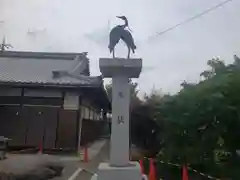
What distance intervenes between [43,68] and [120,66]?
43.7ft

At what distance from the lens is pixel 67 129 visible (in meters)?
16.4

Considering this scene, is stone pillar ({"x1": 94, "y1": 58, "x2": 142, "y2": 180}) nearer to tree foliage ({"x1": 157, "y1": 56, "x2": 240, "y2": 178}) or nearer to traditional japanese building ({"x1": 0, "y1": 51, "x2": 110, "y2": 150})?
tree foliage ({"x1": 157, "y1": 56, "x2": 240, "y2": 178})

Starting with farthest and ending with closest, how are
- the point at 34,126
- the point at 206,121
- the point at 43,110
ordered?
the point at 43,110 < the point at 34,126 < the point at 206,121

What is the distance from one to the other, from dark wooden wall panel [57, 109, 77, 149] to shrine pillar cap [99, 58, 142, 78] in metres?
9.21

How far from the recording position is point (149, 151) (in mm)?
16281

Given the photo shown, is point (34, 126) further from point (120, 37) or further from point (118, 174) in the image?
point (118, 174)

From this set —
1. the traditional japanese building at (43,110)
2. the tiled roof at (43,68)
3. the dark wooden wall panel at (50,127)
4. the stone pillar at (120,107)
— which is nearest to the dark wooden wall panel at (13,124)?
the traditional japanese building at (43,110)

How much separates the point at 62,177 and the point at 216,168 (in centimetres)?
525

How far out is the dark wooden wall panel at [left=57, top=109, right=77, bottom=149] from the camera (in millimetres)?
16266

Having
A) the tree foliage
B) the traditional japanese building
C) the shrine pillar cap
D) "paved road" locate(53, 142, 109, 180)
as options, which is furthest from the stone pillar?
the traditional japanese building

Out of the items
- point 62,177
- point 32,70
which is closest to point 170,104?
point 62,177

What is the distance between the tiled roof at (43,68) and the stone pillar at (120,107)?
8.38 m

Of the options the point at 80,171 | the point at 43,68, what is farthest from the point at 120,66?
the point at 43,68

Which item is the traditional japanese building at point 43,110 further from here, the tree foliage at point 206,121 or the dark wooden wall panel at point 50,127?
the tree foliage at point 206,121
